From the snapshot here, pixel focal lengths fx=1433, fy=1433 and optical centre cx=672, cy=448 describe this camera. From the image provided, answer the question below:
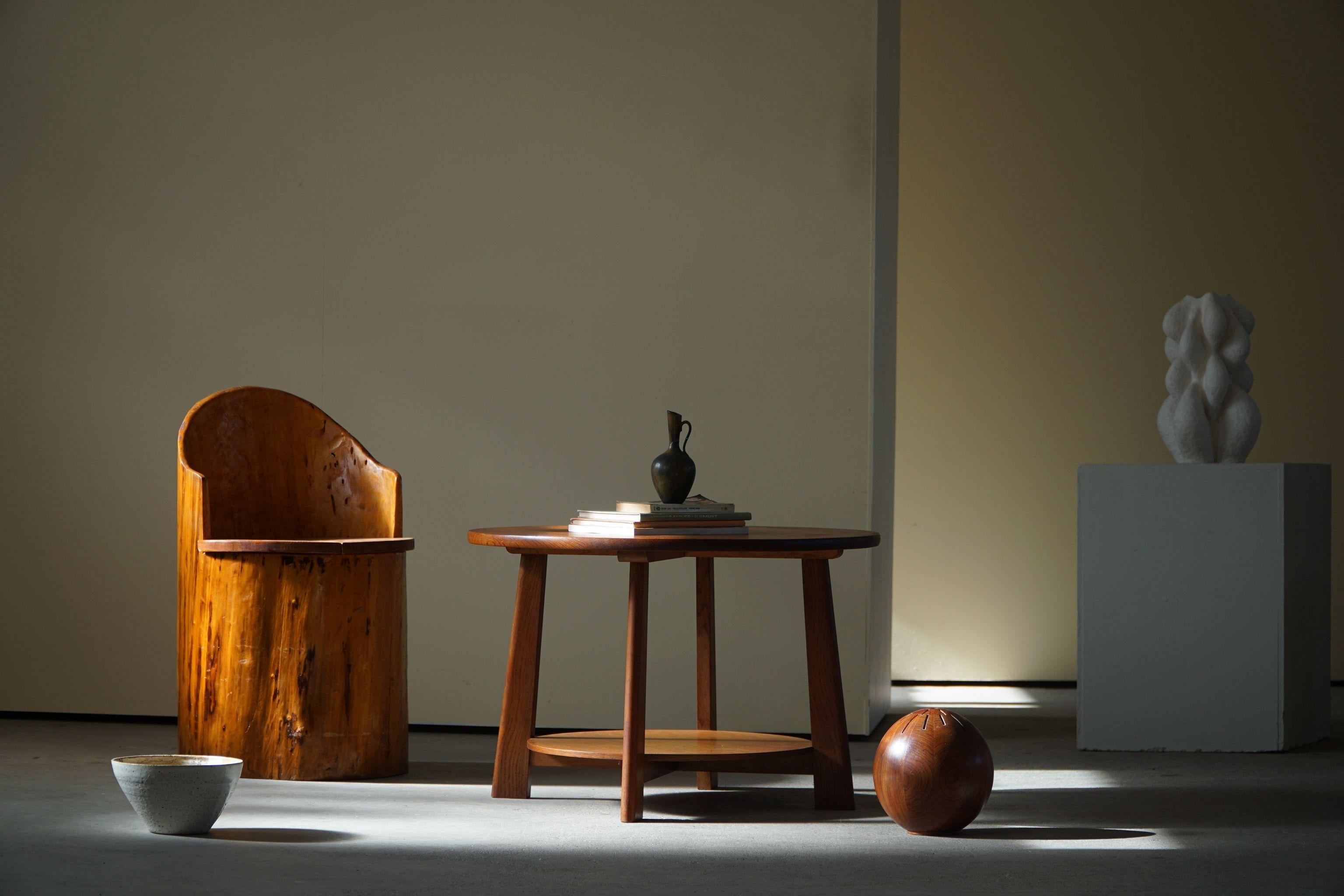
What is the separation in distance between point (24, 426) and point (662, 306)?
1.99m

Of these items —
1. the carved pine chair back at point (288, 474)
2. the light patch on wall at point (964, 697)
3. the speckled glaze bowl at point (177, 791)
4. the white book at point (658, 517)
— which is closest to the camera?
the speckled glaze bowl at point (177, 791)

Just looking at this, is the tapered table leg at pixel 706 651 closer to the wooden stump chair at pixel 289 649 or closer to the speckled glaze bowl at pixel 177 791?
the wooden stump chair at pixel 289 649

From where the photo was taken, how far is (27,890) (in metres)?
2.26

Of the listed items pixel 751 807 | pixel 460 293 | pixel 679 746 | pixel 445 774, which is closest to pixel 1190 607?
pixel 751 807

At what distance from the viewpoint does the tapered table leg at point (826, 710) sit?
3.01 metres

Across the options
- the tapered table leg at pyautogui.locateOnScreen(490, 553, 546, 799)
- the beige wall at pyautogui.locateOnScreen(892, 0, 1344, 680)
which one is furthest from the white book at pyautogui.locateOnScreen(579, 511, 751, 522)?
the beige wall at pyautogui.locateOnScreen(892, 0, 1344, 680)

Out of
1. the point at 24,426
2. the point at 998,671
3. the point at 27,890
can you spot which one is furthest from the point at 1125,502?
the point at 24,426

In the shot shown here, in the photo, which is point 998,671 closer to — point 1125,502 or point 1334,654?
point 1334,654

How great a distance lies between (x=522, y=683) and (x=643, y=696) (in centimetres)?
32

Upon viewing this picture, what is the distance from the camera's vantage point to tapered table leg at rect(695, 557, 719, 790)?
3.38 metres

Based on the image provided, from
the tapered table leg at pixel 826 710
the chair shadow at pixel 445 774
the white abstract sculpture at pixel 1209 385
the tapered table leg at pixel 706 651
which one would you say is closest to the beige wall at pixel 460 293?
the chair shadow at pixel 445 774

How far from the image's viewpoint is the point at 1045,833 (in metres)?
2.77

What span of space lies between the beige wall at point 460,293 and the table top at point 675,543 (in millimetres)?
1176

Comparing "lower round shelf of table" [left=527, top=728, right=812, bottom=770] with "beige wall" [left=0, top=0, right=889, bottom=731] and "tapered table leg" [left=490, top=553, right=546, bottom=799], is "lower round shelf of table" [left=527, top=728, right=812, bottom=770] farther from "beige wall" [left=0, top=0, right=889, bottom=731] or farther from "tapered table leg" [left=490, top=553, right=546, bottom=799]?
"beige wall" [left=0, top=0, right=889, bottom=731]
